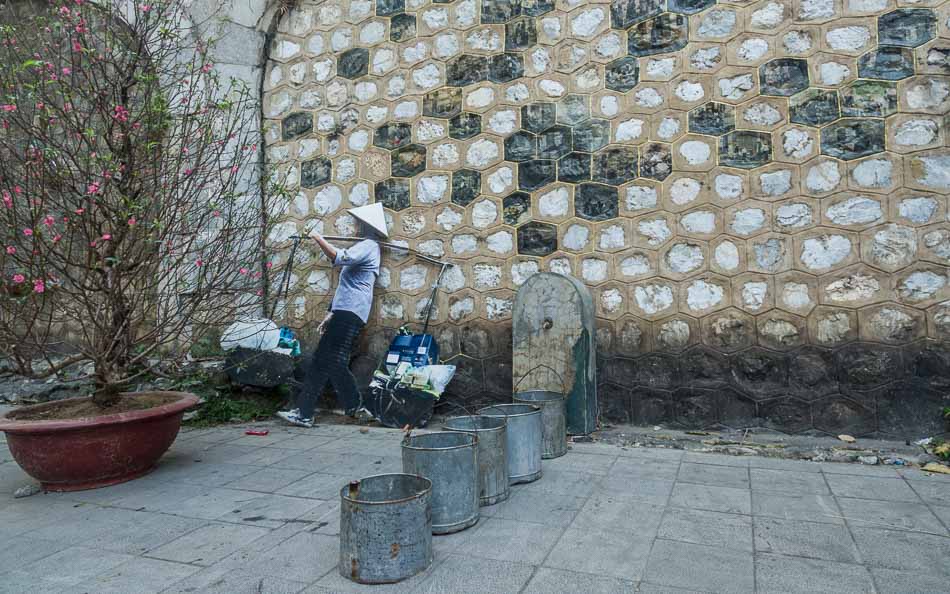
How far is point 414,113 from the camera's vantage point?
5.82 m

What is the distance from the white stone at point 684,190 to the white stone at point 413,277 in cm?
220

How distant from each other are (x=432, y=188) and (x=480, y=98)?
0.87 m

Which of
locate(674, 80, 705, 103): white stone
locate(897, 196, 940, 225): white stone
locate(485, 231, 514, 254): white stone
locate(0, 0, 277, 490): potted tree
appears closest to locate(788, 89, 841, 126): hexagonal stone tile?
locate(674, 80, 705, 103): white stone

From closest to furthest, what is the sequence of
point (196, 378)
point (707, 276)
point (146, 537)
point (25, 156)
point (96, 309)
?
point (146, 537) → point (25, 156) → point (96, 309) → point (707, 276) → point (196, 378)

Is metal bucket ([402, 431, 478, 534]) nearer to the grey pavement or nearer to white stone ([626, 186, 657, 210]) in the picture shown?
the grey pavement

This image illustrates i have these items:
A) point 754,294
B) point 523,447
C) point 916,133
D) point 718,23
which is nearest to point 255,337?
point 523,447

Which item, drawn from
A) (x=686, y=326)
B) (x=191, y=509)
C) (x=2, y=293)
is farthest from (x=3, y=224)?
(x=686, y=326)

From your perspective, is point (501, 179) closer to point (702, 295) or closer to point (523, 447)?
point (702, 295)

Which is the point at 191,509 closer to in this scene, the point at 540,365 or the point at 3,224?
the point at 3,224

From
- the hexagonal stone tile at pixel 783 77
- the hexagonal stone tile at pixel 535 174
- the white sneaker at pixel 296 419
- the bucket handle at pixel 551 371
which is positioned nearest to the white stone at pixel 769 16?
the hexagonal stone tile at pixel 783 77

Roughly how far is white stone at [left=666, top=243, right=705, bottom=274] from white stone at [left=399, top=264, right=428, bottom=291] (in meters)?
2.12

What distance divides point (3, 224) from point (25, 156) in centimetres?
42

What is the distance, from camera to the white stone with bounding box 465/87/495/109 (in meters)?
5.47

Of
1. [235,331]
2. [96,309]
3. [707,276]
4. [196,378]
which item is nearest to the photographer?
[96,309]
